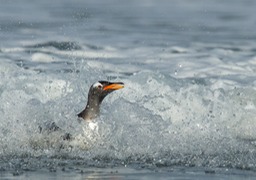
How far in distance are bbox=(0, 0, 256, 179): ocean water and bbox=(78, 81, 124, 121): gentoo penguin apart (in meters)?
0.18

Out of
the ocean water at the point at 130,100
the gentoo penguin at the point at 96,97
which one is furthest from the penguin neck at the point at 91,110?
the ocean water at the point at 130,100

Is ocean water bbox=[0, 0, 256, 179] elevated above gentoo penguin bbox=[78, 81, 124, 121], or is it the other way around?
gentoo penguin bbox=[78, 81, 124, 121]

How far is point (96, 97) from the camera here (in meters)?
14.5

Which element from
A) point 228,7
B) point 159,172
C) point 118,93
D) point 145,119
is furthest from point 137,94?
point 228,7

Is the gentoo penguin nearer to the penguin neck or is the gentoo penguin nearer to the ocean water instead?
the penguin neck

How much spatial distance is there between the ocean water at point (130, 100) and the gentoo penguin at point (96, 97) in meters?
0.18

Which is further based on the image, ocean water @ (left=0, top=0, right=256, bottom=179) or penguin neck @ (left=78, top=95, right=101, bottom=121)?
penguin neck @ (left=78, top=95, right=101, bottom=121)

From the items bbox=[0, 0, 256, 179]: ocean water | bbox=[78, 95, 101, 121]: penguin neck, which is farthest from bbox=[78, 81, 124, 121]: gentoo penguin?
bbox=[0, 0, 256, 179]: ocean water

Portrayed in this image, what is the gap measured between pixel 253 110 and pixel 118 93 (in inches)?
86.2

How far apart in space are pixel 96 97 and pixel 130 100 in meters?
2.65

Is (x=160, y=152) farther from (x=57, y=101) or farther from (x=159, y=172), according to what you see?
(x=57, y=101)

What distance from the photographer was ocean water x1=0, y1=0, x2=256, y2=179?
1267 cm

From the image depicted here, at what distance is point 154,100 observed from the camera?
16656 millimetres

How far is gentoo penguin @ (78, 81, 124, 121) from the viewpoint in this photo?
14336mm
